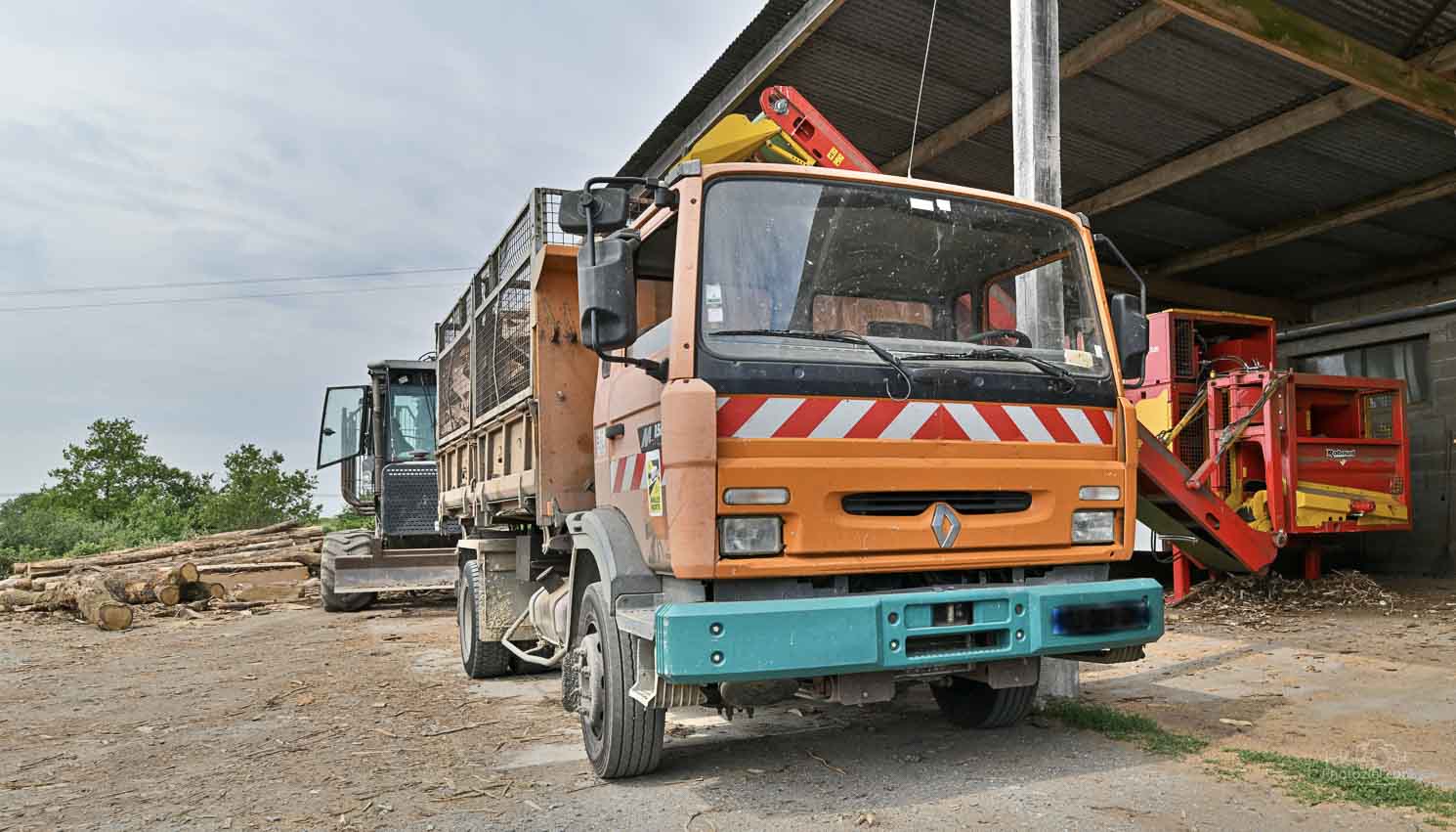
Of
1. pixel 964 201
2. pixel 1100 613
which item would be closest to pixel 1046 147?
pixel 964 201

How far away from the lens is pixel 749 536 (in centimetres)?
388

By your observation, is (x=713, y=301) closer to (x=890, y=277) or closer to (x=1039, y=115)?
(x=890, y=277)

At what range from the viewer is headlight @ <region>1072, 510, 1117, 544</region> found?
4430mm

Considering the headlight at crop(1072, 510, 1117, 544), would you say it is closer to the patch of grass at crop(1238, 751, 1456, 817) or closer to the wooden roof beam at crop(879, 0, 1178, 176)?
the patch of grass at crop(1238, 751, 1456, 817)

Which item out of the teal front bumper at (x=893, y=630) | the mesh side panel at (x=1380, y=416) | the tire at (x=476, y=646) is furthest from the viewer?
the mesh side panel at (x=1380, y=416)

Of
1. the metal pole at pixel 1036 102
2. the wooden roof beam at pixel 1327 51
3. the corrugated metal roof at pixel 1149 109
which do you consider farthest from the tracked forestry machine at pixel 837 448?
the corrugated metal roof at pixel 1149 109

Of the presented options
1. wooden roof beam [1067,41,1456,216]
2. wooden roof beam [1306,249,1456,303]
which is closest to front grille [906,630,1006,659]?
wooden roof beam [1067,41,1456,216]

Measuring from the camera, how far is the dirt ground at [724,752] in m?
4.01

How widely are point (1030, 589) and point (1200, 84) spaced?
341 inches

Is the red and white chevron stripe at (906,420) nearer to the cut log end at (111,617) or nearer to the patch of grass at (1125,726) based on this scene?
the patch of grass at (1125,726)

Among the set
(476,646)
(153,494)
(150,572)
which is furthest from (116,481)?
(476,646)

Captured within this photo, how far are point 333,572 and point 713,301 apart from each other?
35.0ft

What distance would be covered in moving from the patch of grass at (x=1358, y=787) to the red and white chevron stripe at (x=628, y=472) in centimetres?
280

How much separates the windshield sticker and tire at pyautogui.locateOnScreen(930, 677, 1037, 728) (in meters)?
2.26
